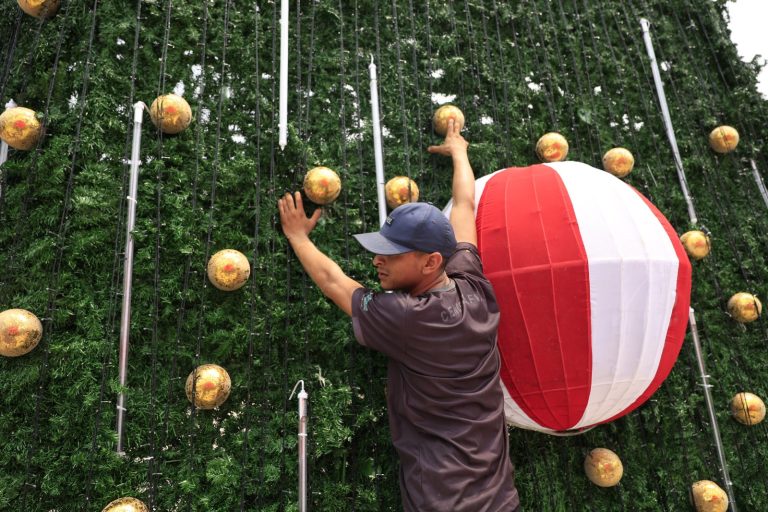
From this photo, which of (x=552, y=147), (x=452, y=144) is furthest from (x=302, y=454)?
(x=552, y=147)

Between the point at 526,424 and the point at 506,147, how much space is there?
138 cm

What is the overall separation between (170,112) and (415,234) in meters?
1.10

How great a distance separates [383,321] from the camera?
5.11 feet

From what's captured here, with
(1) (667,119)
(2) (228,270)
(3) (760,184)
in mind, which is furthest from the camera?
(3) (760,184)

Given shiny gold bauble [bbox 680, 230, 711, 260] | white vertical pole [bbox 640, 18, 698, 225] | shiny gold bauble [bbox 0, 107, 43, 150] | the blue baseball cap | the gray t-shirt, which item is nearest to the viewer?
the gray t-shirt

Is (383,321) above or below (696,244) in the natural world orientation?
below

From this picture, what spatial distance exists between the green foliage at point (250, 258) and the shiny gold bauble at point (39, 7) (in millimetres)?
41

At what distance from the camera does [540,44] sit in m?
3.03

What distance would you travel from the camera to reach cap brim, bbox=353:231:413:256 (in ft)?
5.36

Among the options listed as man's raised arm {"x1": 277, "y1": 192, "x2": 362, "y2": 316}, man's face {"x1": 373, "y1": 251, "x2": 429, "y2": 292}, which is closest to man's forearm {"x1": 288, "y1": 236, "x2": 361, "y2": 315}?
man's raised arm {"x1": 277, "y1": 192, "x2": 362, "y2": 316}

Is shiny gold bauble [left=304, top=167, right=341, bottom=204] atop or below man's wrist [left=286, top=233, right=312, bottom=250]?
atop

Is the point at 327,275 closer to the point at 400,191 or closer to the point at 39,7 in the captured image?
the point at 400,191

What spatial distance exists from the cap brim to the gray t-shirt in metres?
0.14

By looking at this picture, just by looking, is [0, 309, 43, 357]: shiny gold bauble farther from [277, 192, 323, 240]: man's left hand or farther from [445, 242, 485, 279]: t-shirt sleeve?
[445, 242, 485, 279]: t-shirt sleeve
